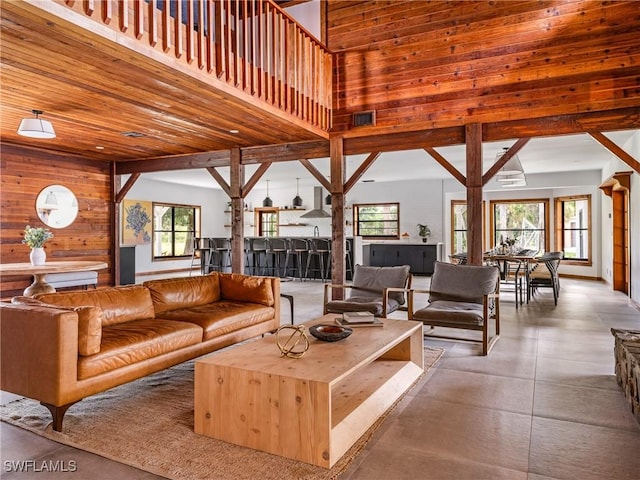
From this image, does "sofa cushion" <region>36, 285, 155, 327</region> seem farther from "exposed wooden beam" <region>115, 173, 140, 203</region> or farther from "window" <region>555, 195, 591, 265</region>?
"window" <region>555, 195, 591, 265</region>

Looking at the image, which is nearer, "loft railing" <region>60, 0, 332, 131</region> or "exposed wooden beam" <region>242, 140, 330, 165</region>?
"loft railing" <region>60, 0, 332, 131</region>

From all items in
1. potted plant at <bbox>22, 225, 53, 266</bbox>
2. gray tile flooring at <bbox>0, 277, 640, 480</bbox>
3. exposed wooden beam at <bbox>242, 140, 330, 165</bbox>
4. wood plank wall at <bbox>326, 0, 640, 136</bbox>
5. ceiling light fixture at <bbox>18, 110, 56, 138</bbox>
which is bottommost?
gray tile flooring at <bbox>0, 277, 640, 480</bbox>

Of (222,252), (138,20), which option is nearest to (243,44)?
(138,20)

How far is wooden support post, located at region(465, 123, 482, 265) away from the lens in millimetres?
5566

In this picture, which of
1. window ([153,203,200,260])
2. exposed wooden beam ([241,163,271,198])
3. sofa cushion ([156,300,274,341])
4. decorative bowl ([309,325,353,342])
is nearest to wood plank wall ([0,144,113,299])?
exposed wooden beam ([241,163,271,198])

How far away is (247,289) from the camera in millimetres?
4621

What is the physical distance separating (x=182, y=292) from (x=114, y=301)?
857 millimetres

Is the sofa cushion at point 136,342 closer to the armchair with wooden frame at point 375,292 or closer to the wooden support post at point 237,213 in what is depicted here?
the armchair with wooden frame at point 375,292

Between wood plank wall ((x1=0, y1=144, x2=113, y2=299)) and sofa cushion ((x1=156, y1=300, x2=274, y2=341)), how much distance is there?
15.1ft

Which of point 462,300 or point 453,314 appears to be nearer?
point 453,314

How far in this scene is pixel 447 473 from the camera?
7.02 ft

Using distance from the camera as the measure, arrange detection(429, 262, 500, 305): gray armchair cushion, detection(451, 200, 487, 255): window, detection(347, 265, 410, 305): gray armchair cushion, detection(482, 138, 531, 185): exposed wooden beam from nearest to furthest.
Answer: detection(429, 262, 500, 305): gray armchair cushion < detection(347, 265, 410, 305): gray armchair cushion < detection(482, 138, 531, 185): exposed wooden beam < detection(451, 200, 487, 255): window

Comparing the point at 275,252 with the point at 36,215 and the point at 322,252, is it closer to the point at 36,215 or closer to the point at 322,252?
the point at 322,252

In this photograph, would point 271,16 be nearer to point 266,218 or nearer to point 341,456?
point 341,456
